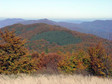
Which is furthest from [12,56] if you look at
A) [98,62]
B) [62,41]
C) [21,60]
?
[62,41]

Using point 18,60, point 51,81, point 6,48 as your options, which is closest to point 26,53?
point 18,60

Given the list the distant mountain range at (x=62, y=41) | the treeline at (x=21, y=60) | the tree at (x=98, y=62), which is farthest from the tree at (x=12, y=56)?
the distant mountain range at (x=62, y=41)

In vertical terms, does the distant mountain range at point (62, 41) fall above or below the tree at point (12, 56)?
below

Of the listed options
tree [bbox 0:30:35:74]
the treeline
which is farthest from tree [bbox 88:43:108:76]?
tree [bbox 0:30:35:74]

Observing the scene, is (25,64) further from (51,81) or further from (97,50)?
(97,50)

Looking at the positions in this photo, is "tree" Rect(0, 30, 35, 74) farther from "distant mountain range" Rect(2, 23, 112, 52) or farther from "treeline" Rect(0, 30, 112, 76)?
"distant mountain range" Rect(2, 23, 112, 52)

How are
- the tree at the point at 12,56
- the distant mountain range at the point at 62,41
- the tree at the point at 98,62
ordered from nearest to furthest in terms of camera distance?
the tree at the point at 12,56, the tree at the point at 98,62, the distant mountain range at the point at 62,41

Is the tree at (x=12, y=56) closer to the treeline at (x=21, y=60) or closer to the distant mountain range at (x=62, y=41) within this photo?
the treeline at (x=21, y=60)

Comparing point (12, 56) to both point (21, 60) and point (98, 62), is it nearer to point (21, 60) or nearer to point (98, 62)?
point (21, 60)
